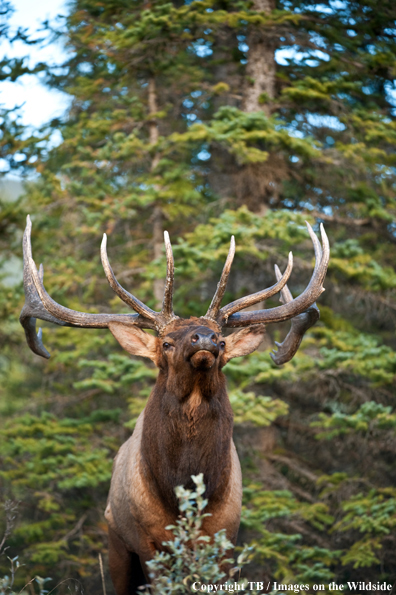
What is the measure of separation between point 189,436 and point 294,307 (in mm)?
1311

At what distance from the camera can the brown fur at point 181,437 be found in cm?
416

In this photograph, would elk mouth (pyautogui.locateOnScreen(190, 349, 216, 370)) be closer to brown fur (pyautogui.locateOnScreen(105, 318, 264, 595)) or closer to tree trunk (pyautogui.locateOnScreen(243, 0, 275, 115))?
brown fur (pyautogui.locateOnScreen(105, 318, 264, 595))

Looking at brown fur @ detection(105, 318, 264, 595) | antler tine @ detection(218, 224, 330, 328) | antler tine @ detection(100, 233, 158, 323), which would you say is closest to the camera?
brown fur @ detection(105, 318, 264, 595)

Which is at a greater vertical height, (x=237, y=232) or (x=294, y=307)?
(x=294, y=307)

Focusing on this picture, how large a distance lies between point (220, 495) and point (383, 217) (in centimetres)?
646

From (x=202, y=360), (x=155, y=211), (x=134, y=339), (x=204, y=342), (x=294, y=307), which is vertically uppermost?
(x=204, y=342)

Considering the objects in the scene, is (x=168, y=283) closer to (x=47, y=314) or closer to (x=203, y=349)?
(x=203, y=349)

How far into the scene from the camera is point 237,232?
8.33 m

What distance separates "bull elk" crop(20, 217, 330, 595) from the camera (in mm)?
4203

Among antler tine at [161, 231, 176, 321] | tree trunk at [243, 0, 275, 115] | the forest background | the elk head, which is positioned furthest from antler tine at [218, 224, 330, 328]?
tree trunk at [243, 0, 275, 115]

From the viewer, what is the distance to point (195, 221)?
10500mm

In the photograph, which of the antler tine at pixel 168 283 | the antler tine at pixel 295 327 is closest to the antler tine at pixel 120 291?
the antler tine at pixel 168 283

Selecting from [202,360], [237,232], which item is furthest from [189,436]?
[237,232]

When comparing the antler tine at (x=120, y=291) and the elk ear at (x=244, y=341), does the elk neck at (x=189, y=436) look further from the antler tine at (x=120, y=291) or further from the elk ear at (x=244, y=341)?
the antler tine at (x=120, y=291)
